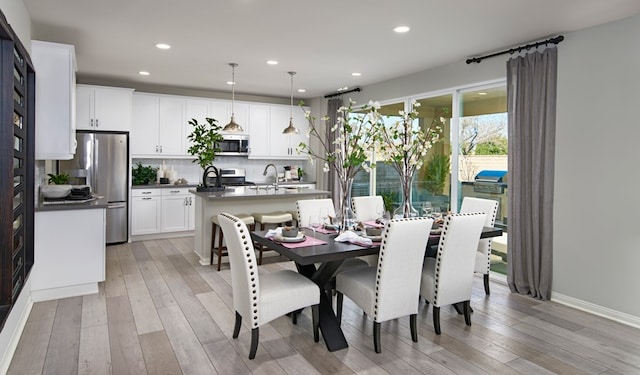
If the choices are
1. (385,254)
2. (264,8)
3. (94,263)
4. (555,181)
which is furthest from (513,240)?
(94,263)

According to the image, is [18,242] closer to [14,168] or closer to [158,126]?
[14,168]

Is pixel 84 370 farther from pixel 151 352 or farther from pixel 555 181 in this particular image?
pixel 555 181

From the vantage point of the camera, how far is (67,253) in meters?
3.94

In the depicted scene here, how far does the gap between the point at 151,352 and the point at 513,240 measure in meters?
3.57

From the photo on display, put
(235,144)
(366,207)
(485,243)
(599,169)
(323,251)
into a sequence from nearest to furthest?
(323,251)
(599,169)
(485,243)
(366,207)
(235,144)

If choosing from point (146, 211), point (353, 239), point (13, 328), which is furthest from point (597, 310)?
point (146, 211)

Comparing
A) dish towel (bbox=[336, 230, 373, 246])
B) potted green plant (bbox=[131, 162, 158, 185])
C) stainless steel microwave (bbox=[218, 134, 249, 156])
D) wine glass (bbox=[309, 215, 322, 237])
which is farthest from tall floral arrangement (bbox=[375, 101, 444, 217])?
potted green plant (bbox=[131, 162, 158, 185])

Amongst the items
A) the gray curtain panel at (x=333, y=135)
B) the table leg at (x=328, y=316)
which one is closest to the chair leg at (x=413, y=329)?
the table leg at (x=328, y=316)

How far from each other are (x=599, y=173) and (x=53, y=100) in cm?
507

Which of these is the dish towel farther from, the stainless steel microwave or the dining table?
the stainless steel microwave

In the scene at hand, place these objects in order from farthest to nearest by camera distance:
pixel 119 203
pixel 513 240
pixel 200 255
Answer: pixel 119 203, pixel 200 255, pixel 513 240

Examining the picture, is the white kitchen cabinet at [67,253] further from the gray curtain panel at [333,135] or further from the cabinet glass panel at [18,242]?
the gray curtain panel at [333,135]

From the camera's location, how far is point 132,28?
12.9ft

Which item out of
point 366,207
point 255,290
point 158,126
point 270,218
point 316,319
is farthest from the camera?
point 158,126
